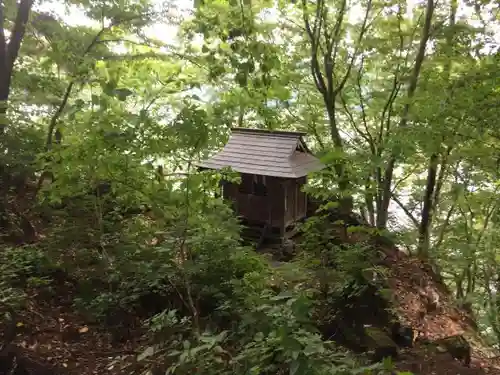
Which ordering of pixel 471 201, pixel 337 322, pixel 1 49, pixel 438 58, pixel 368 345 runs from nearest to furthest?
pixel 368 345
pixel 337 322
pixel 438 58
pixel 1 49
pixel 471 201

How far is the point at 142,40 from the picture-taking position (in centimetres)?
869

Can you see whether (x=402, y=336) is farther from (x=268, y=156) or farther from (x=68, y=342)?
(x=268, y=156)

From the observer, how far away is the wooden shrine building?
8859 mm

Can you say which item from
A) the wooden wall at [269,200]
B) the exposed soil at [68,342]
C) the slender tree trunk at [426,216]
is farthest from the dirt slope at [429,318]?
the exposed soil at [68,342]

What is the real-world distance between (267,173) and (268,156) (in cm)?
61

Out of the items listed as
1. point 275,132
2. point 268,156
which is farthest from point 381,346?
point 275,132

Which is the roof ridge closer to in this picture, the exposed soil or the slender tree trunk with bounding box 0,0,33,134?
the slender tree trunk with bounding box 0,0,33,134

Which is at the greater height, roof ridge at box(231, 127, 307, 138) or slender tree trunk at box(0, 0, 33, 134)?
slender tree trunk at box(0, 0, 33, 134)

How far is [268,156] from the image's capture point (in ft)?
29.8

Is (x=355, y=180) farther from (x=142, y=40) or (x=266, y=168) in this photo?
(x=142, y=40)

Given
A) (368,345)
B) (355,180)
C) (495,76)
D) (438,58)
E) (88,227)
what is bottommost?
(368,345)

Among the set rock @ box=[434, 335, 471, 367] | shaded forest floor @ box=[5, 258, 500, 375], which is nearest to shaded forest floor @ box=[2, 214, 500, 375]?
shaded forest floor @ box=[5, 258, 500, 375]

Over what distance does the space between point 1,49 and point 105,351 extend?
622 cm

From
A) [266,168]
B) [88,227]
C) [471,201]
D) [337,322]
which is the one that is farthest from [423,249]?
[88,227]
